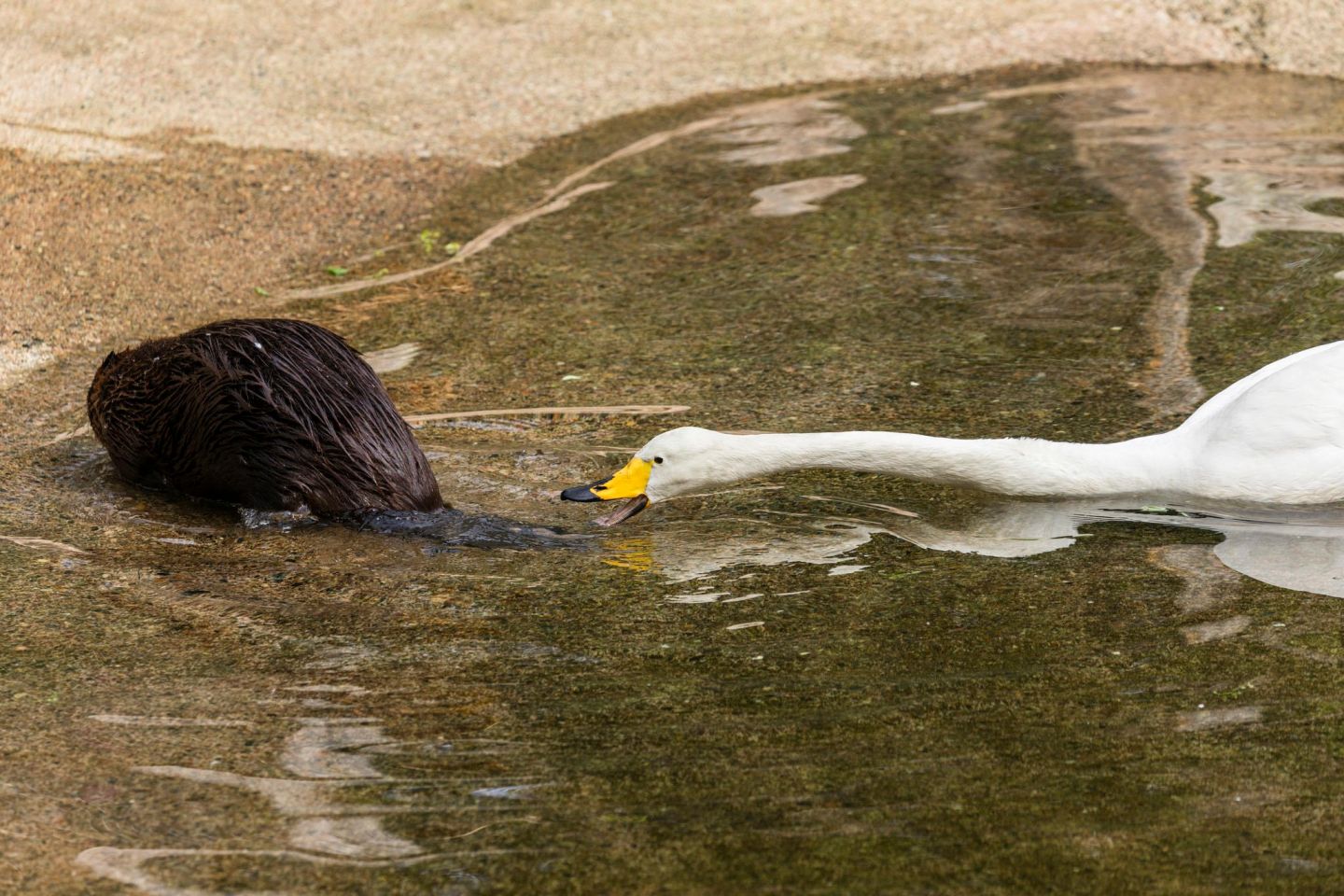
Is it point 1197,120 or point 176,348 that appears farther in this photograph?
point 1197,120

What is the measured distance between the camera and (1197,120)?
381 inches

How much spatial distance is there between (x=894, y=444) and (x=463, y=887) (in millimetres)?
2588

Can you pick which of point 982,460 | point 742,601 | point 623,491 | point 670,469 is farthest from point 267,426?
point 982,460

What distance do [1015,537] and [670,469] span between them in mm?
1209

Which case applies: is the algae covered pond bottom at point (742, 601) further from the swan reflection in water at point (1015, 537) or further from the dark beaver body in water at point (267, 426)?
the dark beaver body in water at point (267, 426)

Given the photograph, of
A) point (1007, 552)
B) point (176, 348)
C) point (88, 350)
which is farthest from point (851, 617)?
point (88, 350)

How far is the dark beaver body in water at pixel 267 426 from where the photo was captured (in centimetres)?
544

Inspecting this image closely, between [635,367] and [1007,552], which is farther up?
[635,367]

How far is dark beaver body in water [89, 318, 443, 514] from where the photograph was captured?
17.8ft

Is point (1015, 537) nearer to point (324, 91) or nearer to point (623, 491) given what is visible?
point (623, 491)

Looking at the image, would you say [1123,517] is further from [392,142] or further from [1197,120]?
[392,142]

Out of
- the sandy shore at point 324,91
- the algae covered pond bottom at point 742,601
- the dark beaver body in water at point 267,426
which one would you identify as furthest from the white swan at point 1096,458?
the sandy shore at point 324,91

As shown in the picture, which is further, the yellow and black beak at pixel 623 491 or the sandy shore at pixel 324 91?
the sandy shore at pixel 324 91

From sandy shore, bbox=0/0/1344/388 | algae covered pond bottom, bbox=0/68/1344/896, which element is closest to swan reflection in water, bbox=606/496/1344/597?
algae covered pond bottom, bbox=0/68/1344/896
